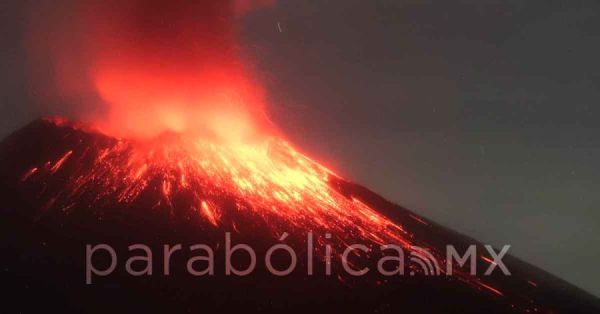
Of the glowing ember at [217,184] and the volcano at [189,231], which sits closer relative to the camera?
the volcano at [189,231]

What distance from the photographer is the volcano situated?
14750mm

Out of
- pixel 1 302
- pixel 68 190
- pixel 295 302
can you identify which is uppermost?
pixel 68 190

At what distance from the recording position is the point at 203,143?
2820 centimetres

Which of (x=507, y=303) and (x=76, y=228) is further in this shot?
(x=507, y=303)

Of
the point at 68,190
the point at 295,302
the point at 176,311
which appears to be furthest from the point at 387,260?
the point at 68,190

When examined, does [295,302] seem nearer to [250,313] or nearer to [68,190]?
[250,313]

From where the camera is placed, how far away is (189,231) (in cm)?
1844

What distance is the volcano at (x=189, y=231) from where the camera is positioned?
1475 cm

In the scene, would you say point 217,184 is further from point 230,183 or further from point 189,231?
point 189,231

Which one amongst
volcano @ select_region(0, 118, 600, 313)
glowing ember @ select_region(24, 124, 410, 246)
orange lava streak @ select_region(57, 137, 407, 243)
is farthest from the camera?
orange lava streak @ select_region(57, 137, 407, 243)

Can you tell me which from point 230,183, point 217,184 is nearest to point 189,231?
point 217,184

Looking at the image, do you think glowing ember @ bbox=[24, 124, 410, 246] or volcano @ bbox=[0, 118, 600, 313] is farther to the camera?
glowing ember @ bbox=[24, 124, 410, 246]

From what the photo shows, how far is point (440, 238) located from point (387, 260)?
40.8 feet

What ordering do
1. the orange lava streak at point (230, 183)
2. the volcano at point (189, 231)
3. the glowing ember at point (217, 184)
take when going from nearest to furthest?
the volcano at point (189, 231), the glowing ember at point (217, 184), the orange lava streak at point (230, 183)
